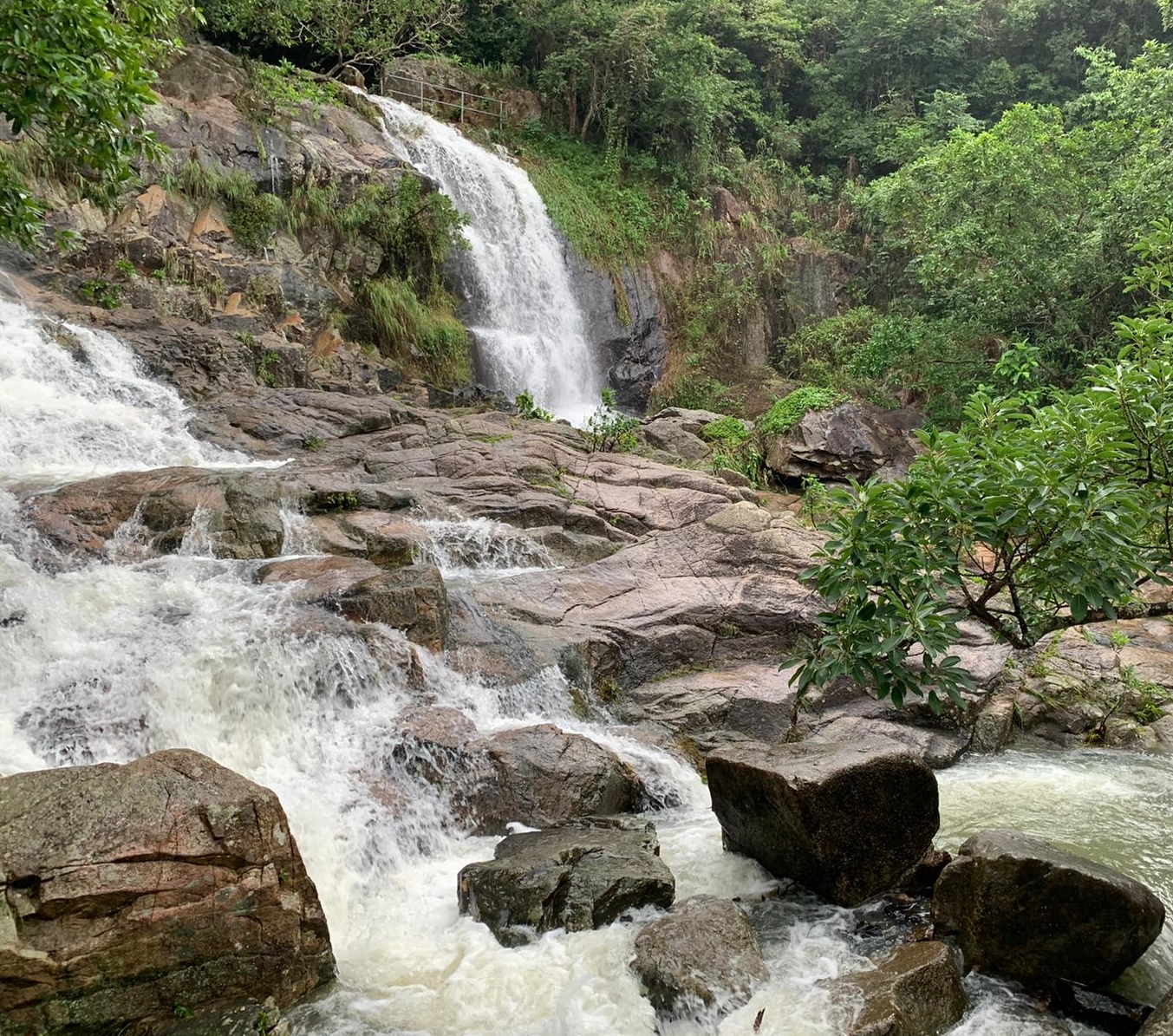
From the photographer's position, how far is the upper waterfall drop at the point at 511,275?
66.9ft

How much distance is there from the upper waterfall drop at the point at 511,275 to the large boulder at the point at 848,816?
15375 mm

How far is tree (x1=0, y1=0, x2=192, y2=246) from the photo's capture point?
5.84 m

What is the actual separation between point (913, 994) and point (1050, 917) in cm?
86

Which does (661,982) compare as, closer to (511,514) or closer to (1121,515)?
(1121,515)

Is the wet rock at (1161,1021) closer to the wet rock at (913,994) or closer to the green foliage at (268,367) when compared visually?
the wet rock at (913,994)

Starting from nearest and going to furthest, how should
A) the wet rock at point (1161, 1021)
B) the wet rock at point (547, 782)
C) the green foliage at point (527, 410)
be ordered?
the wet rock at point (1161, 1021) → the wet rock at point (547, 782) → the green foliage at point (527, 410)

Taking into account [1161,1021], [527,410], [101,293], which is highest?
[101,293]

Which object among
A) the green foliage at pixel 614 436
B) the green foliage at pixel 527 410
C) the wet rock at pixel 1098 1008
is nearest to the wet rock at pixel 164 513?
the green foliage at pixel 614 436

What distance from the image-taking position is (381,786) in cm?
641

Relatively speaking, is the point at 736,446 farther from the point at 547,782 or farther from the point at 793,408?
the point at 547,782

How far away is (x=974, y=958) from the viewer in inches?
182

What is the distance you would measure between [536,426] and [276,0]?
12.9 metres

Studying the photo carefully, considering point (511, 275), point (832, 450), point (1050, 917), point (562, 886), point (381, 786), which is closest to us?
point (1050, 917)

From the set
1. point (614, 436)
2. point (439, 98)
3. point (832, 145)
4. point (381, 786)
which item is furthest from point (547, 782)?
point (832, 145)
